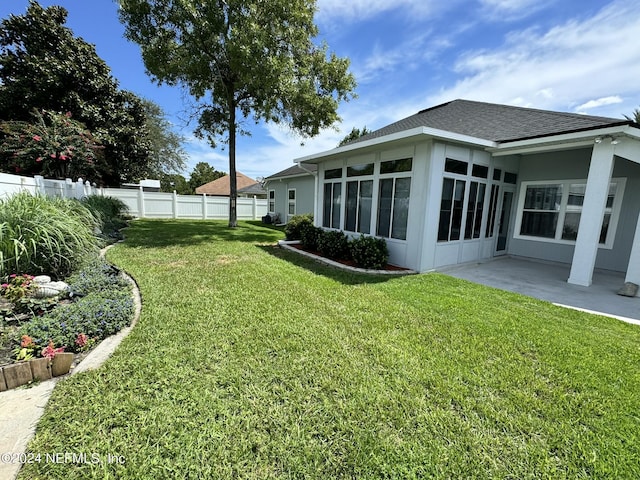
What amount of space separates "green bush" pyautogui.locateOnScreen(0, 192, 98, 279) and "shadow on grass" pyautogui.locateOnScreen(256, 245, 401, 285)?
15.1ft

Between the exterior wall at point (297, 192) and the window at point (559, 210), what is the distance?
10016mm

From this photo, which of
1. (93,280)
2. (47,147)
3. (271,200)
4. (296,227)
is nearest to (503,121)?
(296,227)

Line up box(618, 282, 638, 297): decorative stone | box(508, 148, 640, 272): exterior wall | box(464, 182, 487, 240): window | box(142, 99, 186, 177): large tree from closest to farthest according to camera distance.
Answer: box(618, 282, 638, 297): decorative stone → box(508, 148, 640, 272): exterior wall → box(464, 182, 487, 240): window → box(142, 99, 186, 177): large tree

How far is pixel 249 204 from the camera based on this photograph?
21359mm

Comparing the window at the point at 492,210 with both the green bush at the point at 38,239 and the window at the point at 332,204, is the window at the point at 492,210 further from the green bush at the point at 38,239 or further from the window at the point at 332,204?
the green bush at the point at 38,239

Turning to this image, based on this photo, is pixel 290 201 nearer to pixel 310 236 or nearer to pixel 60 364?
pixel 310 236

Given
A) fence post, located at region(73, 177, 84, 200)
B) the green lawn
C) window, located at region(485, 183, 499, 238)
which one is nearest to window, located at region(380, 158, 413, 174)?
window, located at region(485, 183, 499, 238)

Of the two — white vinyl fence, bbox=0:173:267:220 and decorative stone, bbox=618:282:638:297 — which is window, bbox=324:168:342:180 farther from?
white vinyl fence, bbox=0:173:267:220

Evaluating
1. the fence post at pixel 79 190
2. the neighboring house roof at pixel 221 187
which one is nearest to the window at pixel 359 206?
the fence post at pixel 79 190

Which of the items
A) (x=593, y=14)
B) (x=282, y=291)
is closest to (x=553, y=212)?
(x=593, y=14)

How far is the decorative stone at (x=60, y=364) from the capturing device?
2.57m

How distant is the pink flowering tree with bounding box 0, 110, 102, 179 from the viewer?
11.8 metres

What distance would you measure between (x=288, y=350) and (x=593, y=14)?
9.80 meters

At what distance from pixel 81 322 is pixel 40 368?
696 mm
